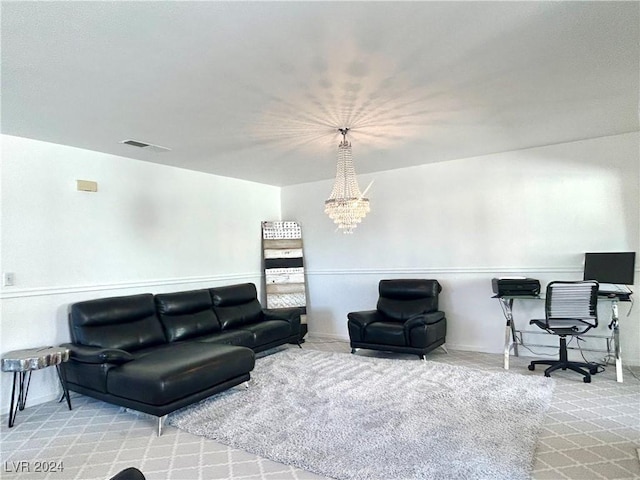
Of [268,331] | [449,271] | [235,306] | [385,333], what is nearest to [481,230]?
[449,271]

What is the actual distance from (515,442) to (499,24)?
8.09ft

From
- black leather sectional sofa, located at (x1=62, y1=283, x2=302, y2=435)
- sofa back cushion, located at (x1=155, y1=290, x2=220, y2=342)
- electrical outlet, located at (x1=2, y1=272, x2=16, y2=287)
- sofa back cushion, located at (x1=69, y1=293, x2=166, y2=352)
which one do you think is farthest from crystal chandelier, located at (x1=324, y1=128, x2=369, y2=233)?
electrical outlet, located at (x1=2, y1=272, x2=16, y2=287)

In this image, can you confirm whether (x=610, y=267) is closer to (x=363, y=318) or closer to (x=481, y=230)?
(x=481, y=230)

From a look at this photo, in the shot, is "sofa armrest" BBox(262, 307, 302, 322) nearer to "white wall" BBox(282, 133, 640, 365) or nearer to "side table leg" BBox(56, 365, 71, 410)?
"white wall" BBox(282, 133, 640, 365)

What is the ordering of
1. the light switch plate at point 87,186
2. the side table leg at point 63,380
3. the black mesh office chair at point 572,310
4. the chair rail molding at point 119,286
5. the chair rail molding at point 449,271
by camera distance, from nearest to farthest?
the side table leg at point 63,380 < the chair rail molding at point 119,286 < the black mesh office chair at point 572,310 < the light switch plate at point 87,186 < the chair rail molding at point 449,271

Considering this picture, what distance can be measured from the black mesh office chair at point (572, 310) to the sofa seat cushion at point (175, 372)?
2878 mm

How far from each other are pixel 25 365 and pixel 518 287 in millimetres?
4604

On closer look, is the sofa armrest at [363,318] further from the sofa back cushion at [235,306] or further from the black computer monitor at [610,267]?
the black computer monitor at [610,267]

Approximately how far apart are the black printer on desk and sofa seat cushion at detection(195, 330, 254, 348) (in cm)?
284

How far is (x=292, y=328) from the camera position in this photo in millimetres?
5148

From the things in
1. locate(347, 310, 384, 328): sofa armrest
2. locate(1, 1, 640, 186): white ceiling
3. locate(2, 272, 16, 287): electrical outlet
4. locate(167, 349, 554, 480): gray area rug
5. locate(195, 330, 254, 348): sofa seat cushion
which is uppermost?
locate(1, 1, 640, 186): white ceiling

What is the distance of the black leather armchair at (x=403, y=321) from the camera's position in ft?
14.3

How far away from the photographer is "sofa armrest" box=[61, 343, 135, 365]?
3.09 m

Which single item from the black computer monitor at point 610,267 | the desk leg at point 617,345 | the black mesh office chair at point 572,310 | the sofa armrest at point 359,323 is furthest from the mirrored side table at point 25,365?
the black computer monitor at point 610,267
